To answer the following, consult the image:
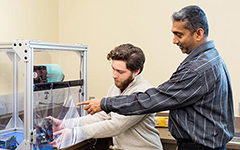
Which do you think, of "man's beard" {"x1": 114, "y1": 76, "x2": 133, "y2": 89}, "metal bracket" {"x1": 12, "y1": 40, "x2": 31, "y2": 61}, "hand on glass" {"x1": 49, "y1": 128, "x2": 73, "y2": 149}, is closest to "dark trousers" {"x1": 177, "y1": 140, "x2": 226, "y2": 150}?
"man's beard" {"x1": 114, "y1": 76, "x2": 133, "y2": 89}

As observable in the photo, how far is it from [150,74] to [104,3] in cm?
78

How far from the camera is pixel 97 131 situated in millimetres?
1613

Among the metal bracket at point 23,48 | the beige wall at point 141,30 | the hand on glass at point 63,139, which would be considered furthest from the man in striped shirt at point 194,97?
the beige wall at point 141,30

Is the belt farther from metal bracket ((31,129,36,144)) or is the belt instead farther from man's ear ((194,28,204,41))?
metal bracket ((31,129,36,144))

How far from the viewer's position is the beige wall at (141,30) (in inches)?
91.1

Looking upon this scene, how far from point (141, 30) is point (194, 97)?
4.69ft

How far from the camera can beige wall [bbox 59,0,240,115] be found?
231 centimetres

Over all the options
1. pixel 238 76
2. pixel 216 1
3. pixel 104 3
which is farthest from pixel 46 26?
pixel 238 76

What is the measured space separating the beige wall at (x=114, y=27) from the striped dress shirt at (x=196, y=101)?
111 cm

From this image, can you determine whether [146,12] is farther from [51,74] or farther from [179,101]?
[179,101]

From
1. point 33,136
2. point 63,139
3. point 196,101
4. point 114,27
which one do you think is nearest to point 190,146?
point 196,101

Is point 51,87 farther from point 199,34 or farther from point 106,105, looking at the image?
point 199,34

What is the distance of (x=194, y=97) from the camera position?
4.06 ft

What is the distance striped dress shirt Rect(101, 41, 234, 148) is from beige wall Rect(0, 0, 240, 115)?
111 centimetres
